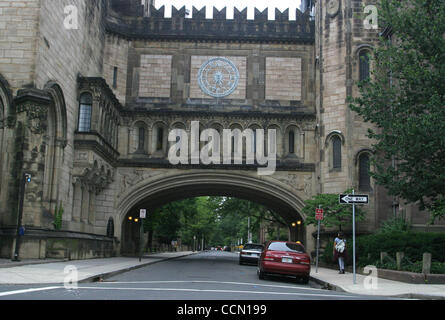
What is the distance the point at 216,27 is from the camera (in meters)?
35.7

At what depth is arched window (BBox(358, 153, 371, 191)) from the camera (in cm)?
3067

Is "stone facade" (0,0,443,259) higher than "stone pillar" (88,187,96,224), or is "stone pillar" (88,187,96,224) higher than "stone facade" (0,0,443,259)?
"stone facade" (0,0,443,259)

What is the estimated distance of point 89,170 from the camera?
27.6 metres

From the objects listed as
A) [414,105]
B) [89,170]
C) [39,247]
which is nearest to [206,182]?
[89,170]

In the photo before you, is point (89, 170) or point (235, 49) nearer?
point (89, 170)

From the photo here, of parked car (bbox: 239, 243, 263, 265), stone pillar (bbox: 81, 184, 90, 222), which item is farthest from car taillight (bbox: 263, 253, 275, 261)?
stone pillar (bbox: 81, 184, 90, 222)

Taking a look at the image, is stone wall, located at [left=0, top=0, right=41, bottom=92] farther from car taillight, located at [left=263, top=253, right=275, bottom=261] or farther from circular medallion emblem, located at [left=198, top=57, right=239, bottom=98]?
circular medallion emblem, located at [left=198, top=57, right=239, bottom=98]

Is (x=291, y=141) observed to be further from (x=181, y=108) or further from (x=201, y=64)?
(x=201, y=64)

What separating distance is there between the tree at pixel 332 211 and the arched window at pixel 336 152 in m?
2.43

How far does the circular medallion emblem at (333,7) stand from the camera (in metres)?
32.4

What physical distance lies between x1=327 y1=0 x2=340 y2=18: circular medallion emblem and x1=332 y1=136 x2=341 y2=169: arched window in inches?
294

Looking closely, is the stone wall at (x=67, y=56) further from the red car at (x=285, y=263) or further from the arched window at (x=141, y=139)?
the red car at (x=285, y=263)

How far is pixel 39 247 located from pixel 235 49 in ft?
62.5
